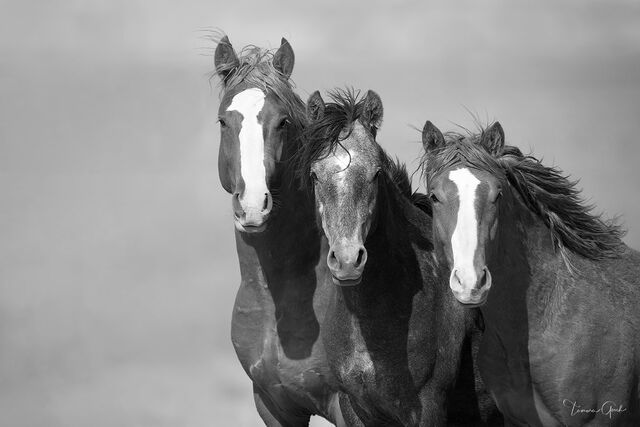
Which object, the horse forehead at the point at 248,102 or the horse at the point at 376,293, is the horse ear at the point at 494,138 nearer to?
the horse at the point at 376,293

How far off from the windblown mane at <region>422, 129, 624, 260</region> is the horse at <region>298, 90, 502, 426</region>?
0.49m

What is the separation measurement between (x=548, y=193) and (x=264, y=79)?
2.21m

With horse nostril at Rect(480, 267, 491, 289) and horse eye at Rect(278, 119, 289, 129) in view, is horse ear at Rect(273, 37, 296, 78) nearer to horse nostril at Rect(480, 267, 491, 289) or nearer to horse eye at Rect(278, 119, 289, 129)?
horse eye at Rect(278, 119, 289, 129)

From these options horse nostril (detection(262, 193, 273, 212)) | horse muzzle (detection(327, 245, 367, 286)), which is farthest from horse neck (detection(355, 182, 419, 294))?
horse nostril (detection(262, 193, 273, 212))

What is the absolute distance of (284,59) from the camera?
34.0 ft

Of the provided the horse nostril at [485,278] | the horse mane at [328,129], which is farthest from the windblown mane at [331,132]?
the horse nostril at [485,278]

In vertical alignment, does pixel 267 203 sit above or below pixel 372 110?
below

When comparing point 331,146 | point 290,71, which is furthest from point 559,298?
point 290,71

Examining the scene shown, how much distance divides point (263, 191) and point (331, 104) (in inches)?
33.3

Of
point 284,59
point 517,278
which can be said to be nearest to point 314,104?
point 284,59

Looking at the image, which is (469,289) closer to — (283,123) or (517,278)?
(517,278)

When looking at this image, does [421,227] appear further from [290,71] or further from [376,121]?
[290,71]

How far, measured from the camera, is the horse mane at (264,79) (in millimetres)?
9812

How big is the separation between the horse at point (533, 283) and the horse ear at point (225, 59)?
185 centimetres
